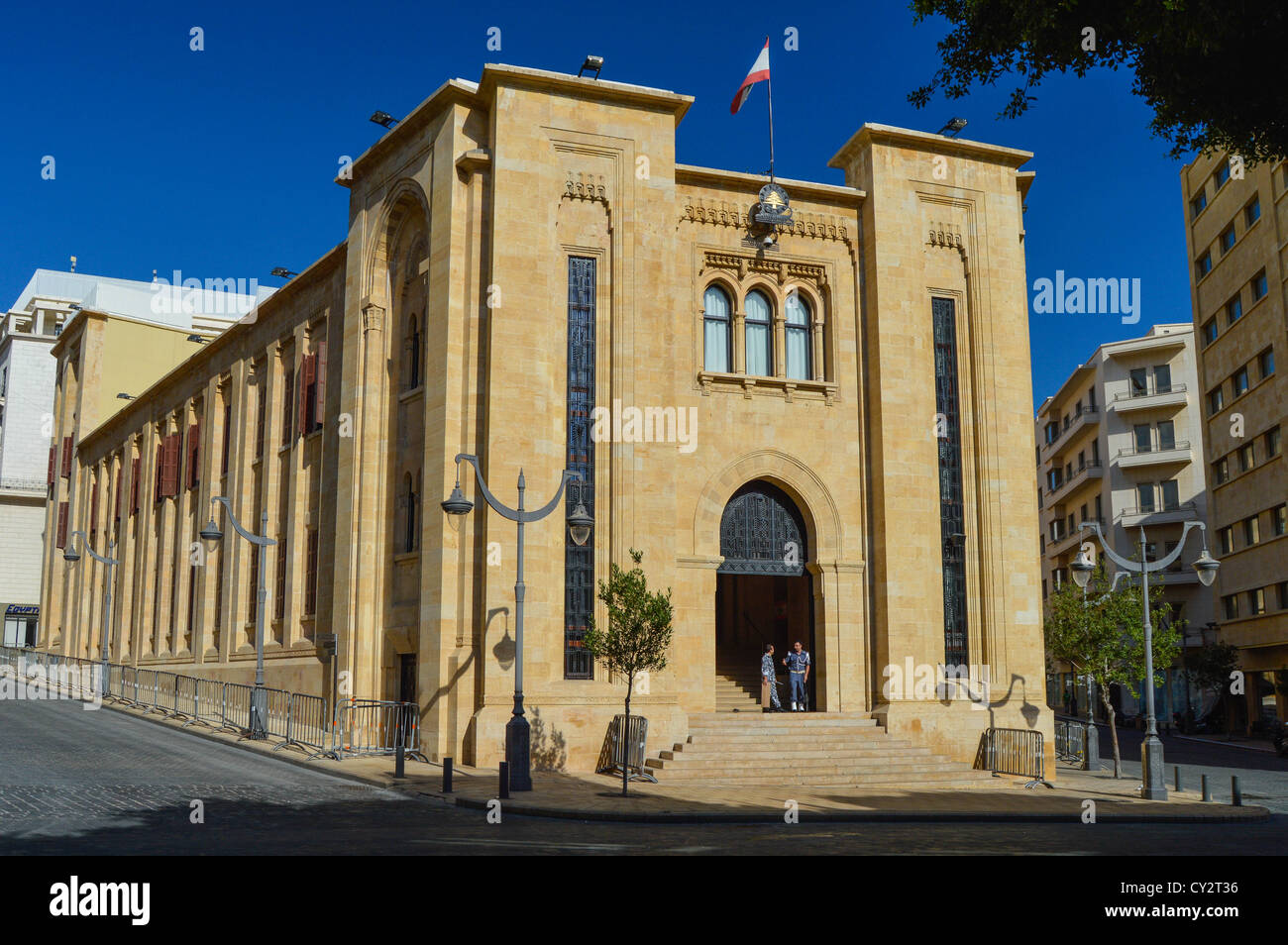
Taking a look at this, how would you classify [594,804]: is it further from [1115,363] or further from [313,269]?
[1115,363]

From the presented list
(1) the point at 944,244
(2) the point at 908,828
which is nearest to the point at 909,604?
(1) the point at 944,244

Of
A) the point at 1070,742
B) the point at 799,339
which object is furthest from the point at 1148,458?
the point at 799,339

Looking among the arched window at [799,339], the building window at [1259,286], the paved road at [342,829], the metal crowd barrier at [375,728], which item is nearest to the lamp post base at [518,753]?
the paved road at [342,829]

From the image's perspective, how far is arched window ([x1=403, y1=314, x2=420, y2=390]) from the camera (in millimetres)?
27203

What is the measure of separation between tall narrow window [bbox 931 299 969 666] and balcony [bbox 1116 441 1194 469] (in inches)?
1653

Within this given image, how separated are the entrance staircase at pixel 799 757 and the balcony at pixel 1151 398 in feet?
156

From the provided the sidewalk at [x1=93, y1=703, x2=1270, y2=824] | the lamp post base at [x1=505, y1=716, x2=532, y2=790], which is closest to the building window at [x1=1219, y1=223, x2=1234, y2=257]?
the sidewalk at [x1=93, y1=703, x2=1270, y2=824]

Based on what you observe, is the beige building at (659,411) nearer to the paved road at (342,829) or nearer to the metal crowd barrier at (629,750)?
the metal crowd barrier at (629,750)

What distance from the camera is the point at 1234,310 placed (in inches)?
1973

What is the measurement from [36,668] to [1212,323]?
165 ft

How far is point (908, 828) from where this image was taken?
1593cm

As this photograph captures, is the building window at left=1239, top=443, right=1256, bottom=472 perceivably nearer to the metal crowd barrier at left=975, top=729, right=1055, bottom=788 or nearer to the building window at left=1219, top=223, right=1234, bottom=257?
the building window at left=1219, top=223, right=1234, bottom=257

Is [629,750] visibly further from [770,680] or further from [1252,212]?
[1252,212]

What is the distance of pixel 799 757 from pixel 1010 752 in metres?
5.14
